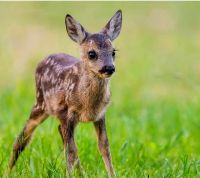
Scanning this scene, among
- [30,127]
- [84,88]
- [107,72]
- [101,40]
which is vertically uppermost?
[101,40]

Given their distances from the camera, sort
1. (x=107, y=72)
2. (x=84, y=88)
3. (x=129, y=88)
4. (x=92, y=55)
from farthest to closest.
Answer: (x=129, y=88)
(x=84, y=88)
(x=92, y=55)
(x=107, y=72)

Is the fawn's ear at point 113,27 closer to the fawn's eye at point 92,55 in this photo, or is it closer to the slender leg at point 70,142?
the fawn's eye at point 92,55

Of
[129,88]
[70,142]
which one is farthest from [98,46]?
[129,88]

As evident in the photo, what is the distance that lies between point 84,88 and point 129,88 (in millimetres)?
6472

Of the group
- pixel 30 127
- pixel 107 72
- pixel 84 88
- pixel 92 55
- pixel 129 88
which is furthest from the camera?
pixel 129 88

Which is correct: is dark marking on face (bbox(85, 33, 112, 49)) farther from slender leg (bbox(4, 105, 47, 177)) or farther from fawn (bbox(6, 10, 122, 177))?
slender leg (bbox(4, 105, 47, 177))

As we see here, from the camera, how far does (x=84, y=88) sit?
27.6 ft

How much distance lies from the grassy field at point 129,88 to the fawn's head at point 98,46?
96 centimetres

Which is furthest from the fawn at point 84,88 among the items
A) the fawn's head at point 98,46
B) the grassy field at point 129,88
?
the grassy field at point 129,88

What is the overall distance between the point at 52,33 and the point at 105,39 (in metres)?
11.0

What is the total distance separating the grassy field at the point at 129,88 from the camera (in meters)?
9.27

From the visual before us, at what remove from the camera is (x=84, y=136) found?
9.63 metres

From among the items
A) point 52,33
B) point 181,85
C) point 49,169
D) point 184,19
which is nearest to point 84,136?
point 49,169

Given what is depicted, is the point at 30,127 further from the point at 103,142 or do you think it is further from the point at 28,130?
the point at 103,142
